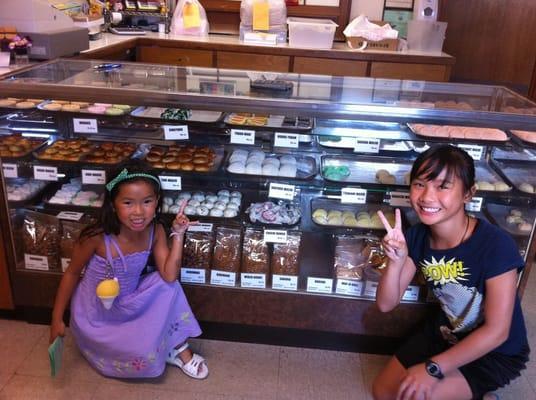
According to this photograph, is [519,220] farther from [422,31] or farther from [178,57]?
[178,57]

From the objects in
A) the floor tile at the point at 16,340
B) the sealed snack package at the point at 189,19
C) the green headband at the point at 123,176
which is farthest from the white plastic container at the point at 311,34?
the floor tile at the point at 16,340

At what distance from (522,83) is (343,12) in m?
1.59

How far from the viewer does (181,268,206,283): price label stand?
1996 millimetres

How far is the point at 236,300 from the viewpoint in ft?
6.56

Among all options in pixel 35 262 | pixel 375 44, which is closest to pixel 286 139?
pixel 35 262

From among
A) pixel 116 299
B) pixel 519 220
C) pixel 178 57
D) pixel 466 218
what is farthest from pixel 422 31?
pixel 116 299

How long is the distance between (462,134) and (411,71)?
83.2 inches

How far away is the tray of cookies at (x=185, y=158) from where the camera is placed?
1.93m

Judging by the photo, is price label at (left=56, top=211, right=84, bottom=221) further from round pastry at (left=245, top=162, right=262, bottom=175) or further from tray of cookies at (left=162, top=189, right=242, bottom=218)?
round pastry at (left=245, top=162, right=262, bottom=175)

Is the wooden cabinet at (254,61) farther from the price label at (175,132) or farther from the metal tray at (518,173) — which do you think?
the metal tray at (518,173)

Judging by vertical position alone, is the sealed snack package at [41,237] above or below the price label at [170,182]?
below

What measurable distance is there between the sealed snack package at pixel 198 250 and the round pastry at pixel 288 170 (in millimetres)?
392

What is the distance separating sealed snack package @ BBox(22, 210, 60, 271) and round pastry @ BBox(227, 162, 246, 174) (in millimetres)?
757

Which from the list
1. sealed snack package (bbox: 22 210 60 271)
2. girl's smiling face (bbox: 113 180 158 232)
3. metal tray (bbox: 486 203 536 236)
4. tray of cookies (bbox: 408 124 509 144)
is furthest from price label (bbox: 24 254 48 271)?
metal tray (bbox: 486 203 536 236)
